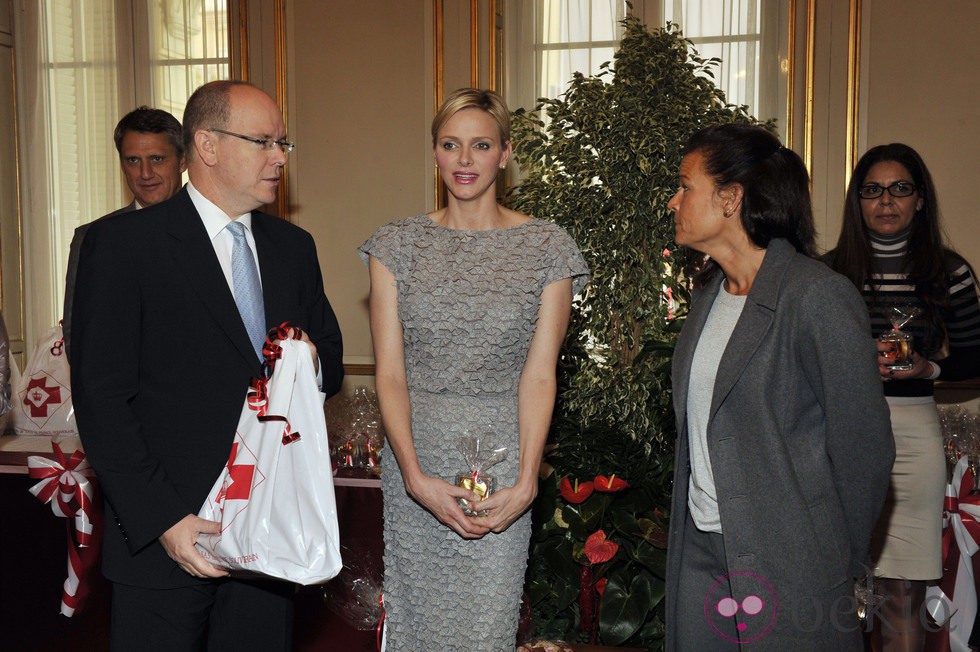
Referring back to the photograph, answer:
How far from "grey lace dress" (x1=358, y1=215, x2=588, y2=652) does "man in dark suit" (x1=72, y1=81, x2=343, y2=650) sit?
0.37 meters

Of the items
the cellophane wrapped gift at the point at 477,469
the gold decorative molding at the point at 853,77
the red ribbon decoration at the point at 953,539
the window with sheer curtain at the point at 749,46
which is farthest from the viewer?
the window with sheer curtain at the point at 749,46

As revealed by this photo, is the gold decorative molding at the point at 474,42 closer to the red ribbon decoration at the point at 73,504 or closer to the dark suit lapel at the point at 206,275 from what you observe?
the red ribbon decoration at the point at 73,504

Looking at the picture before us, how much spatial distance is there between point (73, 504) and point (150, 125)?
151cm

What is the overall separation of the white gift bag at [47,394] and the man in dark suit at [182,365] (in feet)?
5.68

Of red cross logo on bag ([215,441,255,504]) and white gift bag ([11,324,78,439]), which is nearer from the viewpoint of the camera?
red cross logo on bag ([215,441,255,504])

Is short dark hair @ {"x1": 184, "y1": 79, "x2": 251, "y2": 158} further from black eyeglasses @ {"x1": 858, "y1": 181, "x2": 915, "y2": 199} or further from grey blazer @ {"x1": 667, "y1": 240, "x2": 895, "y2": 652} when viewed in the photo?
black eyeglasses @ {"x1": 858, "y1": 181, "x2": 915, "y2": 199}

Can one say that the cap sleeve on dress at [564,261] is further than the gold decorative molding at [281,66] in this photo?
No

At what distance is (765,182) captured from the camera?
6.60 ft

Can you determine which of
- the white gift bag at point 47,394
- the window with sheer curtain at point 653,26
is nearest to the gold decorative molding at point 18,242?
the white gift bag at point 47,394

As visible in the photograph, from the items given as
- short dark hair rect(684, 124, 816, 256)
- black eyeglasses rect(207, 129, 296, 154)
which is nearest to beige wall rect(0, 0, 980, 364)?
short dark hair rect(684, 124, 816, 256)

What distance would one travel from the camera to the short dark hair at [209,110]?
2.11 meters

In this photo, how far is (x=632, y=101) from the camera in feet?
11.0

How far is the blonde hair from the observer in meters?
2.41

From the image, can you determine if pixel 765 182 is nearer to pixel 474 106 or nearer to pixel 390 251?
pixel 474 106
